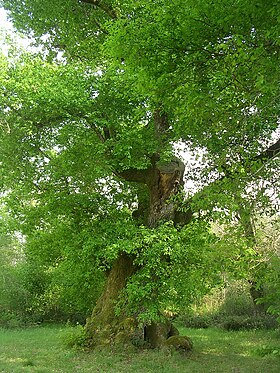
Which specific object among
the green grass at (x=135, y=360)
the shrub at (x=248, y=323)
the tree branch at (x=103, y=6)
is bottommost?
the green grass at (x=135, y=360)

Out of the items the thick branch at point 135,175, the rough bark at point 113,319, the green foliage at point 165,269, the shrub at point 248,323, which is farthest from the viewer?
the shrub at point 248,323

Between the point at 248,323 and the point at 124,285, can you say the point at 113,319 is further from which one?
the point at 248,323

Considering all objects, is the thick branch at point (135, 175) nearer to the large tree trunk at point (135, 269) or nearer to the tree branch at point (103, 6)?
the large tree trunk at point (135, 269)

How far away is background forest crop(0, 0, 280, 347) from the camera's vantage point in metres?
5.03

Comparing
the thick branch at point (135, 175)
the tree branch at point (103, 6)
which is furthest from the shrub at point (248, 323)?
the tree branch at point (103, 6)

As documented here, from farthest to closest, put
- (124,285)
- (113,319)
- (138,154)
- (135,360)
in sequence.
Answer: (124,285) < (113,319) < (138,154) < (135,360)

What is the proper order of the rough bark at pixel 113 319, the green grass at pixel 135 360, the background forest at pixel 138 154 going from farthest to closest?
the rough bark at pixel 113 319, the green grass at pixel 135 360, the background forest at pixel 138 154

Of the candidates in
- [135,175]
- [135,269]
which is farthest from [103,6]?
[135,269]

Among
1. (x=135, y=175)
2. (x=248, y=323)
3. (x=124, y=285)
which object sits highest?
(x=135, y=175)

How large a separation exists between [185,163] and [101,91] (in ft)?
11.5

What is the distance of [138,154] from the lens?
10.8 meters

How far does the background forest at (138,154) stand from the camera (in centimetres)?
503

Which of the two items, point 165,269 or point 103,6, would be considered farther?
point 103,6

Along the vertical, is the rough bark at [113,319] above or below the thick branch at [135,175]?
below
